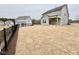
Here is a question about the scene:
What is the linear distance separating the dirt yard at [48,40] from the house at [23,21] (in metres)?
0.05

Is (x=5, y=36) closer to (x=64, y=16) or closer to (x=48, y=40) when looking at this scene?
(x=48, y=40)

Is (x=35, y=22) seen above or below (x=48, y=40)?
above

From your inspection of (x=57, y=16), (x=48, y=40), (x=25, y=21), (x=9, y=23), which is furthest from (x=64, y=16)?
(x=9, y=23)

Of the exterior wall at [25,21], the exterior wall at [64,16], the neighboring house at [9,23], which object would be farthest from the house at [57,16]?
the neighboring house at [9,23]

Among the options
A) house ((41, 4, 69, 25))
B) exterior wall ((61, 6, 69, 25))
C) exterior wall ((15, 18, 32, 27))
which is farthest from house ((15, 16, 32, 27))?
exterior wall ((61, 6, 69, 25))

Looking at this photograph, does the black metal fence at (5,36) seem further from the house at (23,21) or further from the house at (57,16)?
the house at (57,16)

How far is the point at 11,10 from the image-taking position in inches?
71.4

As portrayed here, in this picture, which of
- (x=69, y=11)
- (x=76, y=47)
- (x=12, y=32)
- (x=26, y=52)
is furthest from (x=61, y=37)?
(x=12, y=32)

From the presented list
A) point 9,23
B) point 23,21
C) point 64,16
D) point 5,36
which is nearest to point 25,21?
point 23,21

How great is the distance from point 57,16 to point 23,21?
A: 0.39 meters

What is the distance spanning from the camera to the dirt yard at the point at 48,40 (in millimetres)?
1750

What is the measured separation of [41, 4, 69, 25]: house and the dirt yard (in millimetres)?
57

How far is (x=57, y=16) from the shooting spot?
180 centimetres
